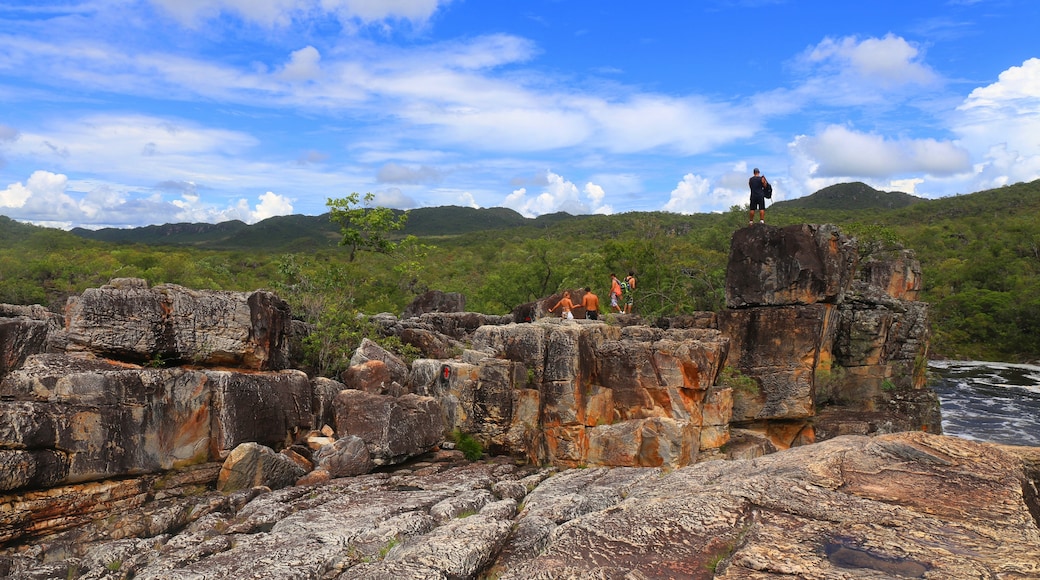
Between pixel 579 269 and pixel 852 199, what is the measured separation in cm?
13284

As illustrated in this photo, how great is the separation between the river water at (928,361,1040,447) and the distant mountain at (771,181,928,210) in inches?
3713

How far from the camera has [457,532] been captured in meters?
7.97

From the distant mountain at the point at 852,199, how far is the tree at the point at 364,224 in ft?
438

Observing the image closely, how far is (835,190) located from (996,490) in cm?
16874

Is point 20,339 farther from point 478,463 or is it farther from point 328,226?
point 328,226

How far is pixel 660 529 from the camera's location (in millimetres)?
6148

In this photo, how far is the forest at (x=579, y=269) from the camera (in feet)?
84.2

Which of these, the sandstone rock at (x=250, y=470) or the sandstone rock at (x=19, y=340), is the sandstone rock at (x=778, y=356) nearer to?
the sandstone rock at (x=250, y=470)

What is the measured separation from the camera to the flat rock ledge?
528 centimetres

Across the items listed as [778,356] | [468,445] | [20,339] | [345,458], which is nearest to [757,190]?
[778,356]

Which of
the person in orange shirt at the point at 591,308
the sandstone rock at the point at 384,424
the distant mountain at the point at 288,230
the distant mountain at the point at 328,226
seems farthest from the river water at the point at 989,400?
the distant mountain at the point at 288,230

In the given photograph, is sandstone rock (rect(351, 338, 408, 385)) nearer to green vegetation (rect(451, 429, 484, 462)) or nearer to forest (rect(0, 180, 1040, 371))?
forest (rect(0, 180, 1040, 371))

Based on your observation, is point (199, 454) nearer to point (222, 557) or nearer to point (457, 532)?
point (222, 557)

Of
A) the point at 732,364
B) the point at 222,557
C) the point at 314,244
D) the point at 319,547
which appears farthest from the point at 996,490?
the point at 314,244
